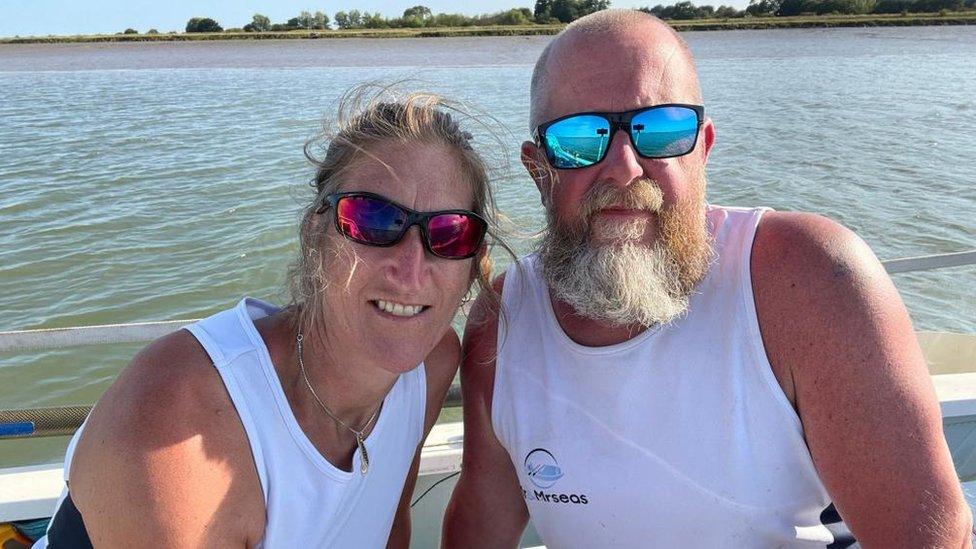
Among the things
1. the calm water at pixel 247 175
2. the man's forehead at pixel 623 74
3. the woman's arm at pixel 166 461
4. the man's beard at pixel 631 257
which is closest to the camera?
the woman's arm at pixel 166 461

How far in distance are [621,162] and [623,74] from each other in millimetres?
248

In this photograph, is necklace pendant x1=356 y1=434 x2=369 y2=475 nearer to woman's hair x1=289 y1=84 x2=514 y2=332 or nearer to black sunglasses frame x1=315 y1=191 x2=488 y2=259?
woman's hair x1=289 y1=84 x2=514 y2=332

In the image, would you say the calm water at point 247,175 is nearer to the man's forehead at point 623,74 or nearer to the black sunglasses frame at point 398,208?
the man's forehead at point 623,74

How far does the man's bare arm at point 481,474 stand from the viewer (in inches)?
81.0

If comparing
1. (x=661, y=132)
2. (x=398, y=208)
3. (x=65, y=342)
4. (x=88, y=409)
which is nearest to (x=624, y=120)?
(x=661, y=132)

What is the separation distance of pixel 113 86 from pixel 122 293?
57.3ft

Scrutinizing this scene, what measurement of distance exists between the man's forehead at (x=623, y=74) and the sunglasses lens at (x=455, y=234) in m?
0.49

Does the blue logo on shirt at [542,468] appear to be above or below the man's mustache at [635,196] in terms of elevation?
below

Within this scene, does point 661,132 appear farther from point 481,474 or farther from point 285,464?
point 285,464

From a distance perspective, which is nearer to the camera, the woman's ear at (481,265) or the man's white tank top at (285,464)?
the man's white tank top at (285,464)

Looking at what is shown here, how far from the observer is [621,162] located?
191 centimetres

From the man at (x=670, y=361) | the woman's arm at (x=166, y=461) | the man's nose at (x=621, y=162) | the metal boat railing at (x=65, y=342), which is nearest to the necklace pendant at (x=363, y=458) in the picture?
the woman's arm at (x=166, y=461)

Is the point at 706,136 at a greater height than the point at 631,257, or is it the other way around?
the point at 706,136

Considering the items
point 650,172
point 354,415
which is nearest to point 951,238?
point 650,172
